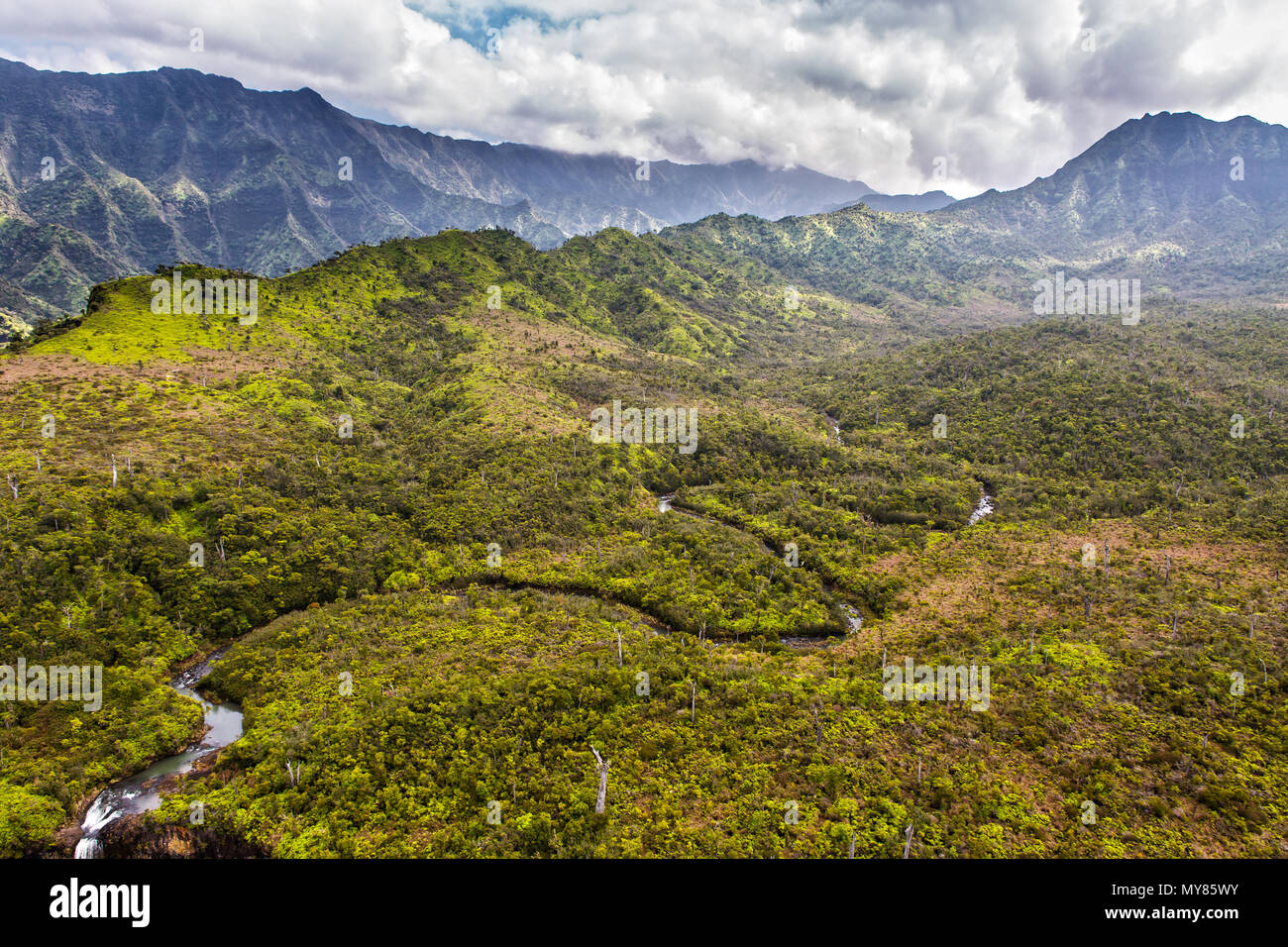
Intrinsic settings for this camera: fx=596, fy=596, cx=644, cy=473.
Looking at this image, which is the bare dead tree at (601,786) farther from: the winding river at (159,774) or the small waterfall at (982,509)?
the small waterfall at (982,509)

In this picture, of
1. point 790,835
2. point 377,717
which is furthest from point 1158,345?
point 377,717

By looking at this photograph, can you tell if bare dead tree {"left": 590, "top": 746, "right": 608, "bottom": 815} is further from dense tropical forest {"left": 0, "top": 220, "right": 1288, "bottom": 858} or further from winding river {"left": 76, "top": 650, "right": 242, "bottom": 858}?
winding river {"left": 76, "top": 650, "right": 242, "bottom": 858}

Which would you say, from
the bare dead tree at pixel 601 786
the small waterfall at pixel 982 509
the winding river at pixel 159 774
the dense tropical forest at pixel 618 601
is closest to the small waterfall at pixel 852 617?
the dense tropical forest at pixel 618 601

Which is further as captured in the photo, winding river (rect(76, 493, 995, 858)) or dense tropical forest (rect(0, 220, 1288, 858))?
winding river (rect(76, 493, 995, 858))

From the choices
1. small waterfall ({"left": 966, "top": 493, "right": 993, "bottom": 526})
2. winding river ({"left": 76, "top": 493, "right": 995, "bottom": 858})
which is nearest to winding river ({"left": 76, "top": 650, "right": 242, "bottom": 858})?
winding river ({"left": 76, "top": 493, "right": 995, "bottom": 858})

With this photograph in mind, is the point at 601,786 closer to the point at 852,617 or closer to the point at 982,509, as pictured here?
the point at 852,617

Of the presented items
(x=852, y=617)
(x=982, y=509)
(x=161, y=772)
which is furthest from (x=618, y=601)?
(x=982, y=509)
